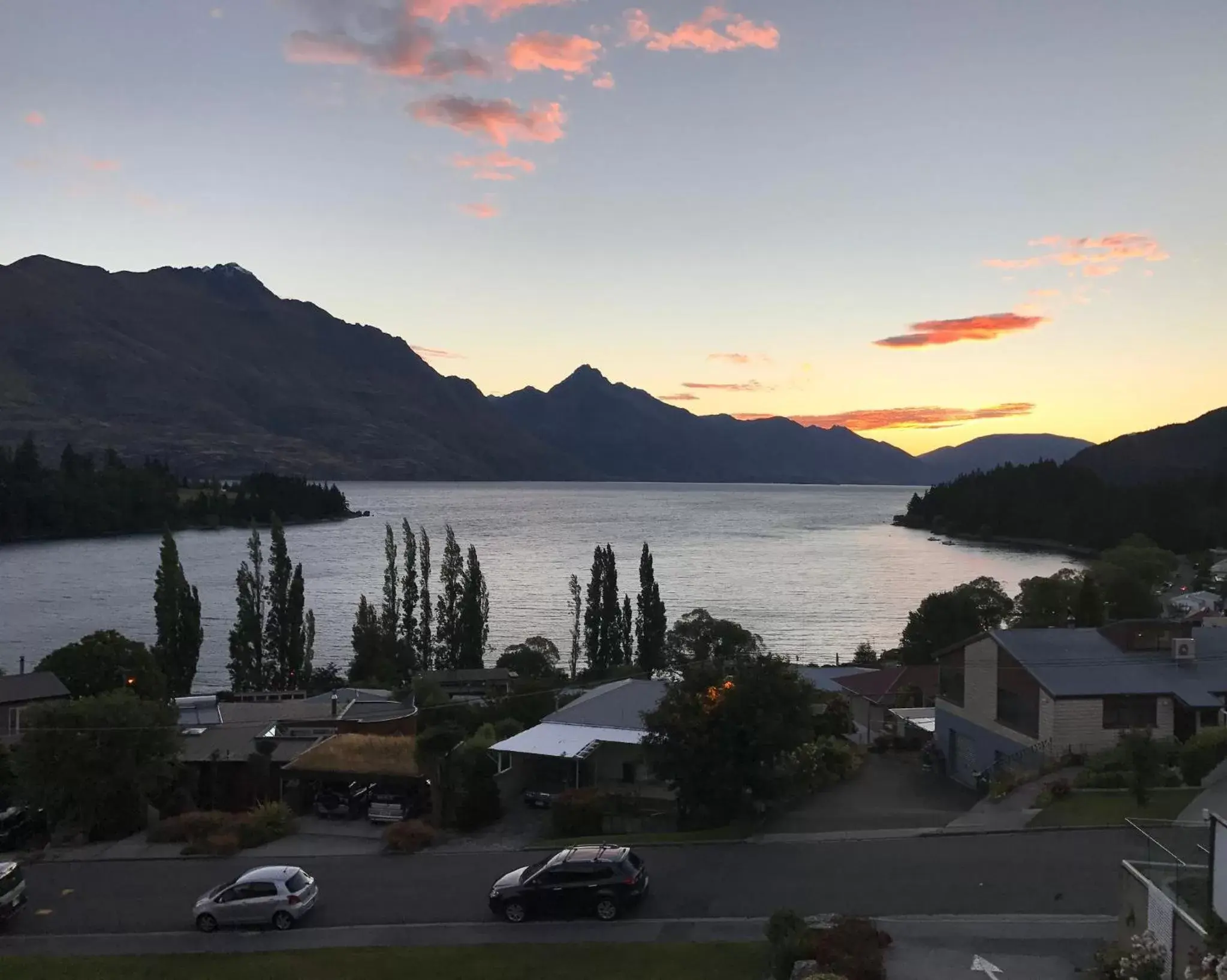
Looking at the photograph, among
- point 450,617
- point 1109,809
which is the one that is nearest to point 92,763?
point 1109,809

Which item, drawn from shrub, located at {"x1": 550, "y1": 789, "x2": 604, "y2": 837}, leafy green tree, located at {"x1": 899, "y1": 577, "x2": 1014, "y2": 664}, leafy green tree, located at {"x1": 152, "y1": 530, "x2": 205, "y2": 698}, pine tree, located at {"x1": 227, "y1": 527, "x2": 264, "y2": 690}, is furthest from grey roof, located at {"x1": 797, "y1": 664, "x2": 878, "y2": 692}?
leafy green tree, located at {"x1": 152, "y1": 530, "x2": 205, "y2": 698}

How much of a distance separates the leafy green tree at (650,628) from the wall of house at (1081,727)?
1783 inches

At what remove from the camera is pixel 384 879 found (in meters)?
20.8

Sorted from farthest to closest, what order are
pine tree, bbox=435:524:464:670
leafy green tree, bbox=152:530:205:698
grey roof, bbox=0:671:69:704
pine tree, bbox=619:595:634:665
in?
pine tree, bbox=435:524:464:670
pine tree, bbox=619:595:634:665
leafy green tree, bbox=152:530:205:698
grey roof, bbox=0:671:69:704

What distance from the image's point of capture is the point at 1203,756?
23531 mm

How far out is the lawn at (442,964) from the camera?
1503cm

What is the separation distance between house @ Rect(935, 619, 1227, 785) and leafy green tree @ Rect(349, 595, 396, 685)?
46.2 meters

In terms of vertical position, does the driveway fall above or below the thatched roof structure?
below

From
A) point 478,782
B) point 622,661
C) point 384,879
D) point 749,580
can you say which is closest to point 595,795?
point 478,782

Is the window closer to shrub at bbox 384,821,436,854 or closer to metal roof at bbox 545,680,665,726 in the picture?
metal roof at bbox 545,680,665,726

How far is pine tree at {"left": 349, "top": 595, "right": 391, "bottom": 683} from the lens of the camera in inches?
2773

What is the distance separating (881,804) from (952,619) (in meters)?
41.2

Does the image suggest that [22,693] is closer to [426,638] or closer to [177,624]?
[177,624]

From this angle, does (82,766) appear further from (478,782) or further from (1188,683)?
(1188,683)
